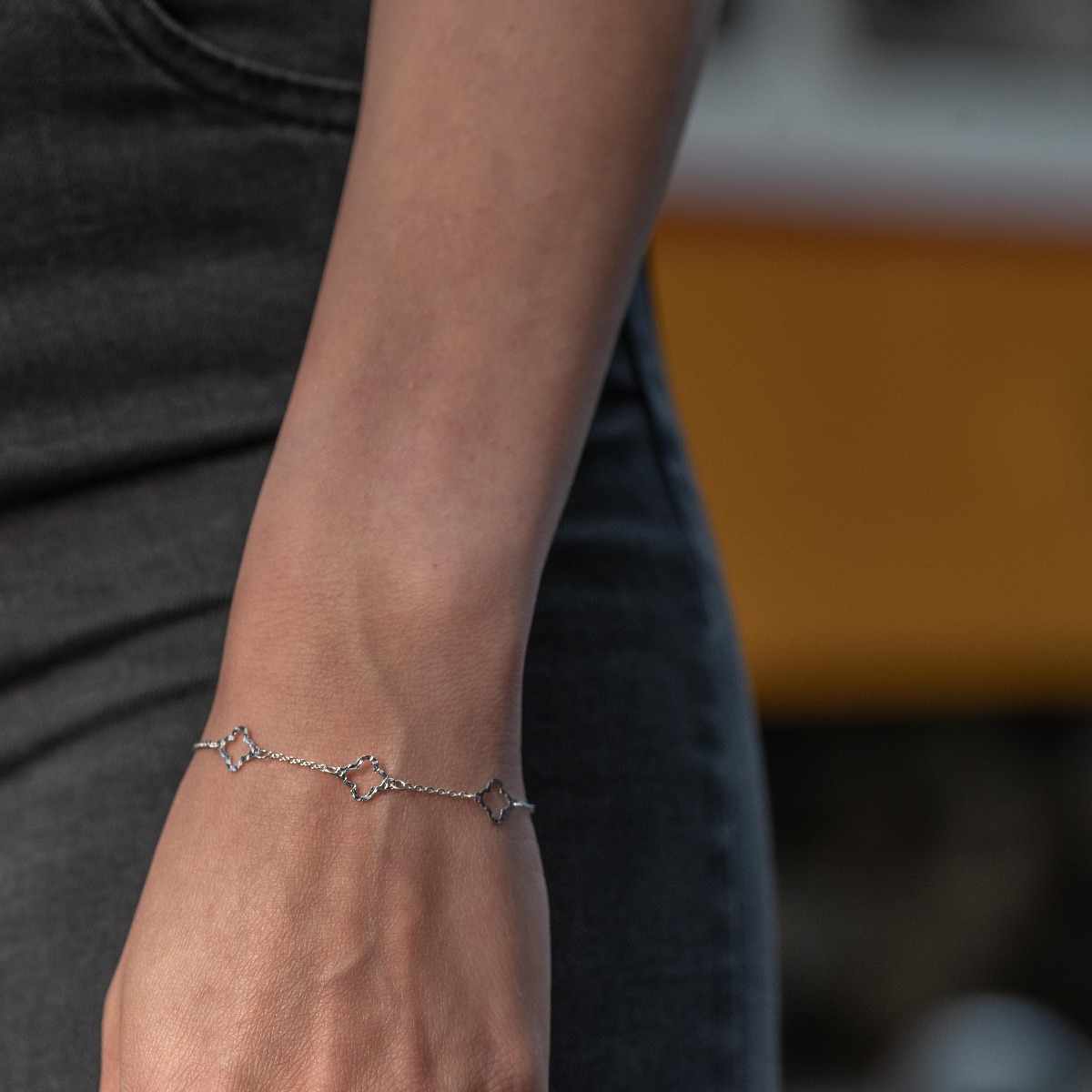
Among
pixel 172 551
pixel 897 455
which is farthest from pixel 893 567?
pixel 172 551

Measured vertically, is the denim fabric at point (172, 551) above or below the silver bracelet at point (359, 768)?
above

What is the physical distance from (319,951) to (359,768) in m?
0.07

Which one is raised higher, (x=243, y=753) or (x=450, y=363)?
(x=450, y=363)

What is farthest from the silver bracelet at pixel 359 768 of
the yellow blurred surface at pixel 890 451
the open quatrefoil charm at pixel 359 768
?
the yellow blurred surface at pixel 890 451

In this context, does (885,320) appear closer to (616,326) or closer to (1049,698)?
(1049,698)

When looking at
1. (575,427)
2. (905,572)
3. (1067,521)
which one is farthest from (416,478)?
(1067,521)

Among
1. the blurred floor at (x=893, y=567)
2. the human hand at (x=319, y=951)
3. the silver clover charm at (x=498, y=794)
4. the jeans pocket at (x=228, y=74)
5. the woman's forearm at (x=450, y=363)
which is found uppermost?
the blurred floor at (x=893, y=567)

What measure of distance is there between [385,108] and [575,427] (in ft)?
0.50

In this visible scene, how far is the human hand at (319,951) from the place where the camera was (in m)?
0.44

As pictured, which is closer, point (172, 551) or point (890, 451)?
point (172, 551)

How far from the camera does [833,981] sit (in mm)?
3334

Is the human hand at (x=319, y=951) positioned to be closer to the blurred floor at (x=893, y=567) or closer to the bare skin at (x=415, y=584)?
the bare skin at (x=415, y=584)

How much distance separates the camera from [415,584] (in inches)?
19.1

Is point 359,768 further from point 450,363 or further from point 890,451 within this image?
point 890,451
